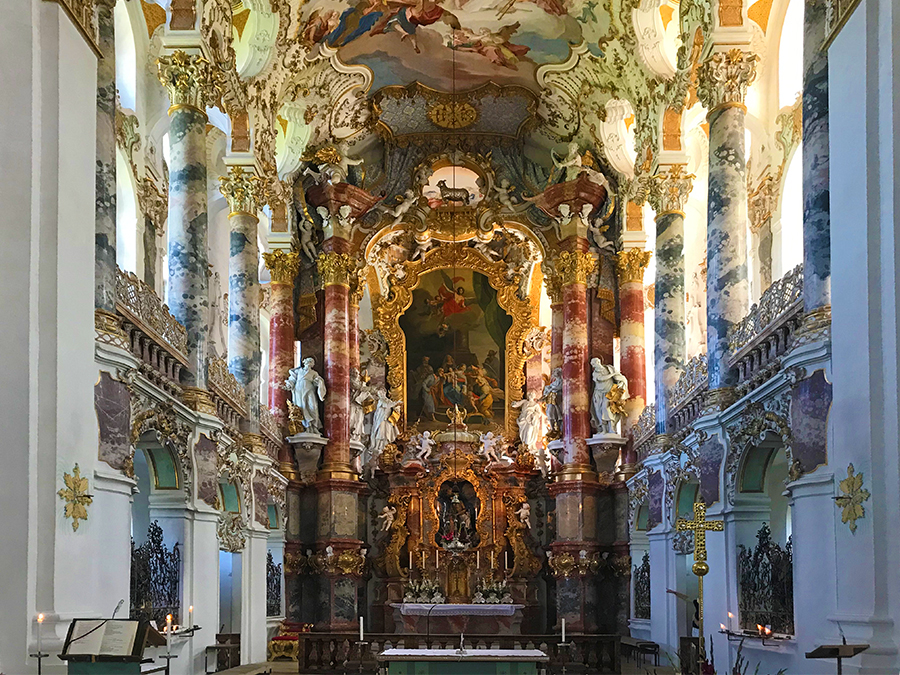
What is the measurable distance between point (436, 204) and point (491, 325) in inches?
145

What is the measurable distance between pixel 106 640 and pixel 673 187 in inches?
608

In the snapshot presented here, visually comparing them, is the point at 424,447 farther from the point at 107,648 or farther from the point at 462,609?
the point at 107,648

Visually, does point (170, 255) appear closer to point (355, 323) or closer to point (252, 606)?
point (252, 606)

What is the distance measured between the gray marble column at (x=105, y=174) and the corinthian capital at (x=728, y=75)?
9.22 meters

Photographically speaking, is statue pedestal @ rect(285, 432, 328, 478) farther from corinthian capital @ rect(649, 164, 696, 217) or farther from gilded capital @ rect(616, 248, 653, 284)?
corinthian capital @ rect(649, 164, 696, 217)

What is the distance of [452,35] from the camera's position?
2581cm

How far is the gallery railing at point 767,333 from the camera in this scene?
45.6 feet

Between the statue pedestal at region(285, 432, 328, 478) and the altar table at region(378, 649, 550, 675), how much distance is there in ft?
33.4

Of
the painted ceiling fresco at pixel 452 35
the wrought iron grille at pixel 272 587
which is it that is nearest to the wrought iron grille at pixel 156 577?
the wrought iron grille at pixel 272 587

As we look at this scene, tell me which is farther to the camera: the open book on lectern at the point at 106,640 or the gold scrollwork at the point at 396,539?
the gold scrollwork at the point at 396,539

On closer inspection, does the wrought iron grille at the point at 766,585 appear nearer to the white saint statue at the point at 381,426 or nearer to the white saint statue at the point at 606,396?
the white saint statue at the point at 606,396

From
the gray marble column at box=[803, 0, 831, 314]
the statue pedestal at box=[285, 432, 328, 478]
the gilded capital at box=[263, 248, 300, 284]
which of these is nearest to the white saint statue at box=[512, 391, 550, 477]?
the statue pedestal at box=[285, 432, 328, 478]

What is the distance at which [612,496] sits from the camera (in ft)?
90.4

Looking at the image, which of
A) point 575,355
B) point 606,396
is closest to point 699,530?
point 606,396
